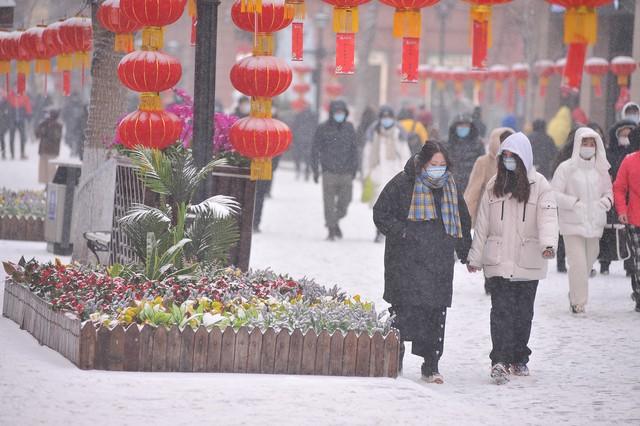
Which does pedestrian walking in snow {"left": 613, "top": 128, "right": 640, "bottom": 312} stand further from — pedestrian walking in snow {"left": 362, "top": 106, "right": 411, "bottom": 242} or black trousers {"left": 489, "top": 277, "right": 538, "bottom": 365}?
pedestrian walking in snow {"left": 362, "top": 106, "right": 411, "bottom": 242}

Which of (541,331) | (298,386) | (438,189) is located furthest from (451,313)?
(298,386)

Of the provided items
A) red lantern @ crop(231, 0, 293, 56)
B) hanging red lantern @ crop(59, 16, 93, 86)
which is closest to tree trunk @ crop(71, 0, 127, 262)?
hanging red lantern @ crop(59, 16, 93, 86)

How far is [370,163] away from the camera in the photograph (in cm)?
2100

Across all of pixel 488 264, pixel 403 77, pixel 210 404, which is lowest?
pixel 210 404

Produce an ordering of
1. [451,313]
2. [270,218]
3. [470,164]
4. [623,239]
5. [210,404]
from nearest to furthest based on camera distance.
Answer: [210,404] < [451,313] < [623,239] < [470,164] < [270,218]

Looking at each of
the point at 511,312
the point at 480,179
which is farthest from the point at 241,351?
the point at 480,179

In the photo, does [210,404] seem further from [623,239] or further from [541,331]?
[623,239]

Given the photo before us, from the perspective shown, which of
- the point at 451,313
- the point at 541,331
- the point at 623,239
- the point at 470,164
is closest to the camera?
the point at 541,331

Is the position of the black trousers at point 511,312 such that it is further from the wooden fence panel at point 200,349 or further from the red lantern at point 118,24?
the red lantern at point 118,24

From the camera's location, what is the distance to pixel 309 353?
9.39 metres

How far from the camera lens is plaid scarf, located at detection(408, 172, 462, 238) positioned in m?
10.0

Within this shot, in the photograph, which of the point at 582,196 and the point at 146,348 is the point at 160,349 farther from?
the point at 582,196

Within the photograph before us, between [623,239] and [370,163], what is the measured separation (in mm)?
6211

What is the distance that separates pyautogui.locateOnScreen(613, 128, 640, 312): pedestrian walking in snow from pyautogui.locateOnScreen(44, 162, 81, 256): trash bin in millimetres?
6832
